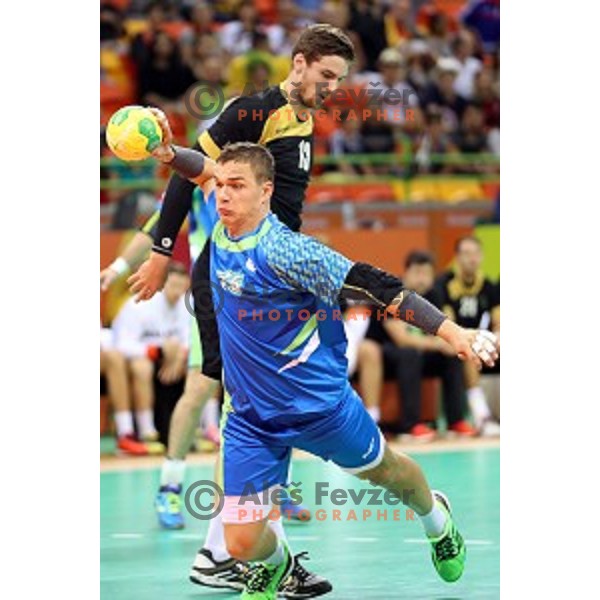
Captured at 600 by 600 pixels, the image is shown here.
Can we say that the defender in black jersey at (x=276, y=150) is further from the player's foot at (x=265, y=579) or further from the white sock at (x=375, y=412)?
the white sock at (x=375, y=412)

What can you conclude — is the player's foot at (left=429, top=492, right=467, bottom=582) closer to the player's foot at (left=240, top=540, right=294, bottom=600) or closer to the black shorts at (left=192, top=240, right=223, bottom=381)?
the player's foot at (left=240, top=540, right=294, bottom=600)

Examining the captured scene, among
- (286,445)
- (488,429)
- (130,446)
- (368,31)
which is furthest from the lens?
(368,31)

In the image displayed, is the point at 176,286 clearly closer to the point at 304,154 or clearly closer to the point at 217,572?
the point at 304,154

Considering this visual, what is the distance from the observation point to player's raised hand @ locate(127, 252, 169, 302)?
27.4 ft

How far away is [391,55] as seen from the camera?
21.0 metres

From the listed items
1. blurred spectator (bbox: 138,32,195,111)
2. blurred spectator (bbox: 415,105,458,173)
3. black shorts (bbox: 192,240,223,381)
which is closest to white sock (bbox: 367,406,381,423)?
blurred spectator (bbox: 415,105,458,173)

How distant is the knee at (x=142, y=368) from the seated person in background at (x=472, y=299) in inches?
111

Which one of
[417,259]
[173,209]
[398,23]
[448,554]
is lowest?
[448,554]

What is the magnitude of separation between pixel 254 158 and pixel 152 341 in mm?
7434

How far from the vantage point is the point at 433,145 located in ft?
67.3

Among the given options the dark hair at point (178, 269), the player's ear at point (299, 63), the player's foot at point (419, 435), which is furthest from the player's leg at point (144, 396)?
the player's ear at point (299, 63)

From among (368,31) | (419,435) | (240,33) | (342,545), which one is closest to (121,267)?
(342,545)
